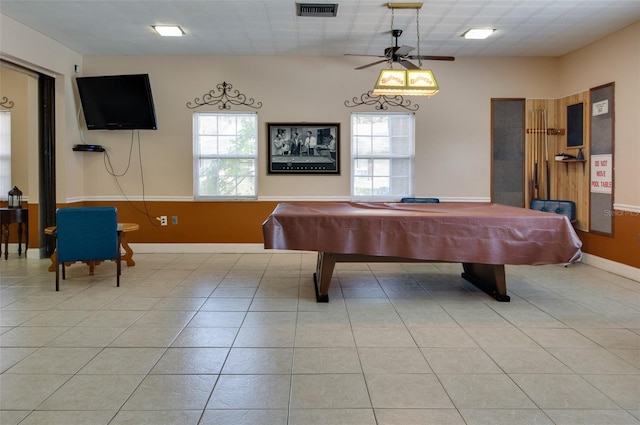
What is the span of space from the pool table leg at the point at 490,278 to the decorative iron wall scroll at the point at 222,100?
3.90 meters

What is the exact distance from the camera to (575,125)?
20.1 ft

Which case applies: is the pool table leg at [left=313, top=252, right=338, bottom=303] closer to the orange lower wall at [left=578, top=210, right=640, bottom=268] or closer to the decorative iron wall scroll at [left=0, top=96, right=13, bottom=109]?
the orange lower wall at [left=578, top=210, right=640, bottom=268]

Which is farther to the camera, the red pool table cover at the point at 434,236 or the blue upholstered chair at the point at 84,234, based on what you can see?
the blue upholstered chair at the point at 84,234

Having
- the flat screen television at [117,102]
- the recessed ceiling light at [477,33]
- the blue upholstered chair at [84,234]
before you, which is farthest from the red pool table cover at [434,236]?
the flat screen television at [117,102]

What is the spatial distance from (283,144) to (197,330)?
3837 mm

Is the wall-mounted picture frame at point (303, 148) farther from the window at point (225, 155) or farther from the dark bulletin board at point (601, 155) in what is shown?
the dark bulletin board at point (601, 155)

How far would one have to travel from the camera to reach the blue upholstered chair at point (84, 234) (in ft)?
14.4

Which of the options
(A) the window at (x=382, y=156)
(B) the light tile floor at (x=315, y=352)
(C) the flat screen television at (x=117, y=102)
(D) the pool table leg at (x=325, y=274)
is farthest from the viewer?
(A) the window at (x=382, y=156)

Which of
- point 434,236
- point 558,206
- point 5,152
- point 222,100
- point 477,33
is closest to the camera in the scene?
point 434,236

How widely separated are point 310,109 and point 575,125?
3.82 m

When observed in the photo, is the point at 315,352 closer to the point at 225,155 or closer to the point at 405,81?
the point at 405,81

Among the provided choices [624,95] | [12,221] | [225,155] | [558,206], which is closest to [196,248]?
[225,155]

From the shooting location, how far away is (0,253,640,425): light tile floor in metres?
2.14

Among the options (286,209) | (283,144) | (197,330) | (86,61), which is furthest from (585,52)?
(86,61)
